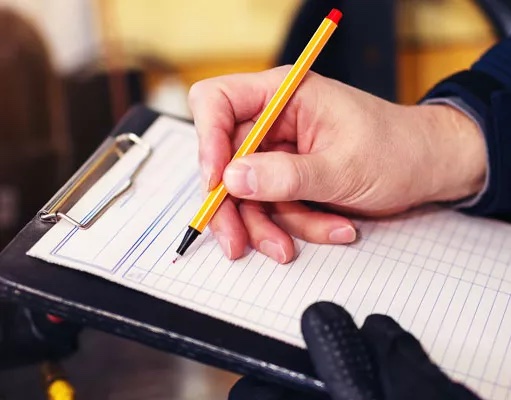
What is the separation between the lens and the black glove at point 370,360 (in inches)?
18.1

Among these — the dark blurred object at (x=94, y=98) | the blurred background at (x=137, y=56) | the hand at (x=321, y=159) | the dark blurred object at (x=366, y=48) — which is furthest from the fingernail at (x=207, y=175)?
the dark blurred object at (x=94, y=98)

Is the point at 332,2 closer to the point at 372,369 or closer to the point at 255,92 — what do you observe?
the point at 255,92

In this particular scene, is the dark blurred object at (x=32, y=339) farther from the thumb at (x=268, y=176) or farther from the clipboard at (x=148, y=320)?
the thumb at (x=268, y=176)

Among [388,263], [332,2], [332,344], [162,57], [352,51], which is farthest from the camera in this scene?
[162,57]

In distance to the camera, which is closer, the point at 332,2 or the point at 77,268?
the point at 77,268

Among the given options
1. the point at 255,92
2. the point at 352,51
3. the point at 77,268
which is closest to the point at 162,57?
the point at 352,51

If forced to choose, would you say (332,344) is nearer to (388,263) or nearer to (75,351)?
(388,263)

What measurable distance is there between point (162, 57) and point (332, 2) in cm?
57

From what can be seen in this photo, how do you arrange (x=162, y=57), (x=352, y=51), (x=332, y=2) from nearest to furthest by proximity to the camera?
(x=332, y=2) < (x=352, y=51) < (x=162, y=57)

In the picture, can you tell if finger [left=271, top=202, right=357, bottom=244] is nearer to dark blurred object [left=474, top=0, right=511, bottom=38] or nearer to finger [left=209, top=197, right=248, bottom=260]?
finger [left=209, top=197, right=248, bottom=260]

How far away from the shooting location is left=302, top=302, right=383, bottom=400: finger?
468mm

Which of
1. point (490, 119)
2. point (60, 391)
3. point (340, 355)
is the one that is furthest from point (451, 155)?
point (60, 391)

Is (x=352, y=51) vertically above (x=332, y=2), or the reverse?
(x=332, y=2)

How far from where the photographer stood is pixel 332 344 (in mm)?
479
